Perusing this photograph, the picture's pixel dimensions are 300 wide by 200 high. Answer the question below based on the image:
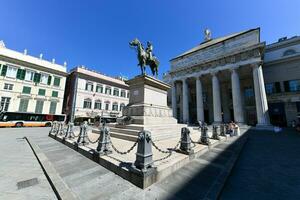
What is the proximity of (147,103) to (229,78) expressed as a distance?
2452 cm

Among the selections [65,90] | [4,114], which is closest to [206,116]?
[65,90]

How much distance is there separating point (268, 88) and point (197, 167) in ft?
97.4

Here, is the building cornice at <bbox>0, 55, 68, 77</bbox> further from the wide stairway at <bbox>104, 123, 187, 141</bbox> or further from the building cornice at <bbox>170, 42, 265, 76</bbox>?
the building cornice at <bbox>170, 42, 265, 76</bbox>

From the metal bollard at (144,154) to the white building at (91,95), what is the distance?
1202 inches

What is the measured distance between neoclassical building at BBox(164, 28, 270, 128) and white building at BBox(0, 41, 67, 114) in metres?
27.2

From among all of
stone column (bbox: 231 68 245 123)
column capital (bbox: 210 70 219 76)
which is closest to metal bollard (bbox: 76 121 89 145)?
stone column (bbox: 231 68 245 123)

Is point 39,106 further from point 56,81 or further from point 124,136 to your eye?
point 124,136

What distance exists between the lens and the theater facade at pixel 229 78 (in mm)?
19500

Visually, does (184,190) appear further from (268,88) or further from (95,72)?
(95,72)

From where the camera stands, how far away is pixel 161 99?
1093cm

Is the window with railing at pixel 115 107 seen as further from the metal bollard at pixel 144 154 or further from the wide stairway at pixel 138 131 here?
the metal bollard at pixel 144 154

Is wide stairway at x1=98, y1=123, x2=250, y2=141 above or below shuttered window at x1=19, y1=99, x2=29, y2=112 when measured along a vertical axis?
below

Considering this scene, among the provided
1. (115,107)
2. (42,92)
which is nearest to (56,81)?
(42,92)

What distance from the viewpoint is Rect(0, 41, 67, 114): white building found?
81.6 feet
